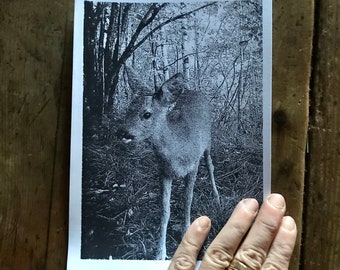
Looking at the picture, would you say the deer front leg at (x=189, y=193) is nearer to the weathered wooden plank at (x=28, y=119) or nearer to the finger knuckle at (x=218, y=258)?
the finger knuckle at (x=218, y=258)

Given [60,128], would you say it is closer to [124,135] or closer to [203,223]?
[124,135]

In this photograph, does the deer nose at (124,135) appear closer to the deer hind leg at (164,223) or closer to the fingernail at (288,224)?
the deer hind leg at (164,223)

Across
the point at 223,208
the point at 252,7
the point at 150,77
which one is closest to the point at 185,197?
the point at 223,208

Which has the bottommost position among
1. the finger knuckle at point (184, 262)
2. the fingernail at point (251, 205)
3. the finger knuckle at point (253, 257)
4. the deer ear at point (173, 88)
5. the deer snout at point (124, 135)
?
the finger knuckle at point (184, 262)

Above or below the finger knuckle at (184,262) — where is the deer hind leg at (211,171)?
above

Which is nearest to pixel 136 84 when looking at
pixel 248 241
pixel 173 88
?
pixel 173 88

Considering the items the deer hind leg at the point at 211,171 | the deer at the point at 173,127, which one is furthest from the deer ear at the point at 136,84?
the deer hind leg at the point at 211,171

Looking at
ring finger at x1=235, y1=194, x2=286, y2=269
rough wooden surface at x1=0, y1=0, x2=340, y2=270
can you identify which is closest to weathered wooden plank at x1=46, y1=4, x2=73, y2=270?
rough wooden surface at x1=0, y1=0, x2=340, y2=270

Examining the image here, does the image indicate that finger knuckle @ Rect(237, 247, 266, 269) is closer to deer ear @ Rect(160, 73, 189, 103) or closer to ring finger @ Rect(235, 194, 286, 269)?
ring finger @ Rect(235, 194, 286, 269)
